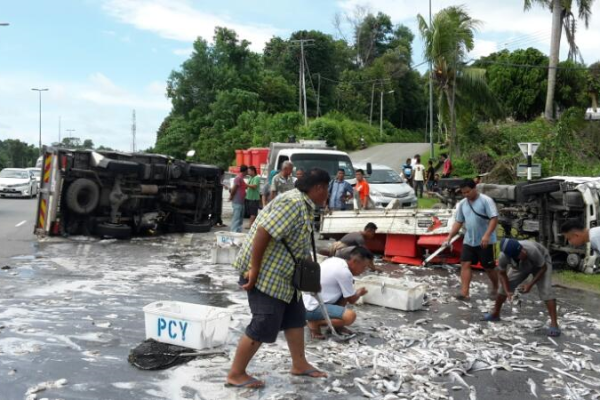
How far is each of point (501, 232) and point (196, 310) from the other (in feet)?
32.4

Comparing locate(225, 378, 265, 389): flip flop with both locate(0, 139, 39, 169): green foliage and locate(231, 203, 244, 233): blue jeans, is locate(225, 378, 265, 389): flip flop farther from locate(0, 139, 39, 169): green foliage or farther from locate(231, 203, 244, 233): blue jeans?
locate(0, 139, 39, 169): green foliage

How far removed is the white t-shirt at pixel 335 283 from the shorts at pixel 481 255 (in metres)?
2.98

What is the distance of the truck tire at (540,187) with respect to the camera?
11711mm

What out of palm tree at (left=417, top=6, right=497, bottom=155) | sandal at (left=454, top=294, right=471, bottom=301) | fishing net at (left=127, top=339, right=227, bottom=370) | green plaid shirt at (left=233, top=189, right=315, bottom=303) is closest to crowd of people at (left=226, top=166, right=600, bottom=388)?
green plaid shirt at (left=233, top=189, right=315, bottom=303)

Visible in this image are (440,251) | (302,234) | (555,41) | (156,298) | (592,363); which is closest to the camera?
(302,234)

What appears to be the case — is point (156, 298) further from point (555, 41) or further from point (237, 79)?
point (237, 79)

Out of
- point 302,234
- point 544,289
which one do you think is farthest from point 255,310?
point 544,289

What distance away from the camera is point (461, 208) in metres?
9.99

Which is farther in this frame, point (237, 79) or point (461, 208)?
point (237, 79)

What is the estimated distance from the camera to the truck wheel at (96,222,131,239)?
618 inches

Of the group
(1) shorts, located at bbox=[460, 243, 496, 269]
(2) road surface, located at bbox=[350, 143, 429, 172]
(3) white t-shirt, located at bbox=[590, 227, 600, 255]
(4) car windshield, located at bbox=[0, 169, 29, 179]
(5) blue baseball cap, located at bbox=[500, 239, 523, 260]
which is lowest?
(1) shorts, located at bbox=[460, 243, 496, 269]

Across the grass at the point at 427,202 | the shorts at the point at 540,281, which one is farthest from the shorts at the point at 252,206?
the shorts at the point at 540,281

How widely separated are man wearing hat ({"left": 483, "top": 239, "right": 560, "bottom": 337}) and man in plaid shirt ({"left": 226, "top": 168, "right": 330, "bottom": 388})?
3244mm

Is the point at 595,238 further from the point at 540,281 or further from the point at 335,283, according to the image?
the point at 335,283
